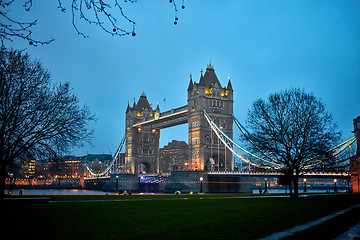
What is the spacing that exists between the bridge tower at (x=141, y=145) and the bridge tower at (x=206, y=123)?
25.9 metres

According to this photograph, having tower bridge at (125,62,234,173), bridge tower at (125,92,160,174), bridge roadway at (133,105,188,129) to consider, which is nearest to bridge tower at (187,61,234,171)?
tower bridge at (125,62,234,173)

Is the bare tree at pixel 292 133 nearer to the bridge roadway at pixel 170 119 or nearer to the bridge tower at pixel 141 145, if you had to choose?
the bridge roadway at pixel 170 119

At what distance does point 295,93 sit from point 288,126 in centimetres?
368

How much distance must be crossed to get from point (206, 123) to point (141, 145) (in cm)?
3258

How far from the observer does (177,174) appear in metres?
72.4

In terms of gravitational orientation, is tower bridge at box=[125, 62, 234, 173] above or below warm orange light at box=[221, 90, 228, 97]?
below

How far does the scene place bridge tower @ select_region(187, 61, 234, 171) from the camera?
79.8m

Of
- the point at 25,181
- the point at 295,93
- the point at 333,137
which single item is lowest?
the point at 25,181

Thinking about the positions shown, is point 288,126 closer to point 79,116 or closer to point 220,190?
point 79,116

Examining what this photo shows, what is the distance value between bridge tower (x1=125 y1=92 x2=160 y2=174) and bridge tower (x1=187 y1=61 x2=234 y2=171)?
25.9m

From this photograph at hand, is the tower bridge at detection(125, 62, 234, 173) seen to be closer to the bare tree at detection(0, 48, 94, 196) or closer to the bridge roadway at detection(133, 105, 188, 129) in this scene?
the bridge roadway at detection(133, 105, 188, 129)

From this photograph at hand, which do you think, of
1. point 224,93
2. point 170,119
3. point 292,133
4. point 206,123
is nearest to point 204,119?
point 206,123

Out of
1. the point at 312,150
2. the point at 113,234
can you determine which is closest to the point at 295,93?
the point at 312,150

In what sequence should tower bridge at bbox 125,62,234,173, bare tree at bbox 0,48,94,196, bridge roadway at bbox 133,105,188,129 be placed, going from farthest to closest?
1. bridge roadway at bbox 133,105,188,129
2. tower bridge at bbox 125,62,234,173
3. bare tree at bbox 0,48,94,196
